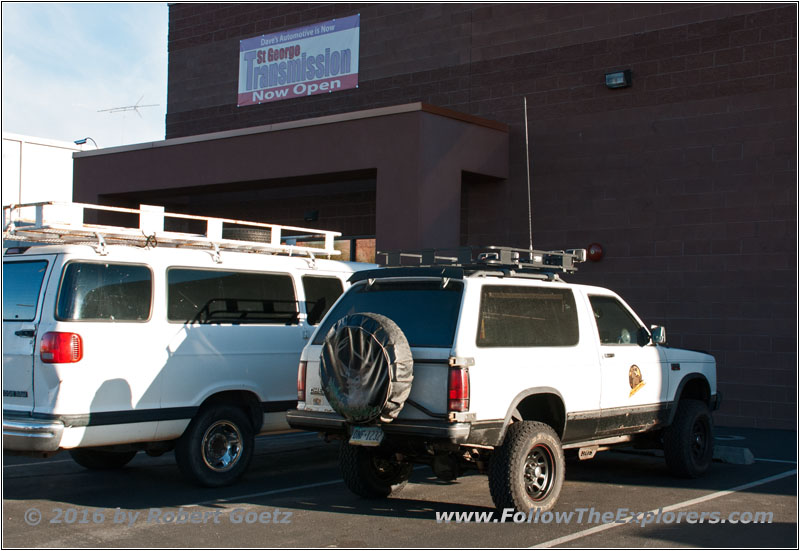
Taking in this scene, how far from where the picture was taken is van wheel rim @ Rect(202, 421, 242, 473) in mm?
8352

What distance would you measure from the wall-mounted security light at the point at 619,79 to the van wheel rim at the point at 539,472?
29.9 feet

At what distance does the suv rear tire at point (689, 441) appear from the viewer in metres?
8.84

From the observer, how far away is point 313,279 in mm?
9656

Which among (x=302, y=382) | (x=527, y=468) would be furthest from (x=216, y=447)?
(x=527, y=468)

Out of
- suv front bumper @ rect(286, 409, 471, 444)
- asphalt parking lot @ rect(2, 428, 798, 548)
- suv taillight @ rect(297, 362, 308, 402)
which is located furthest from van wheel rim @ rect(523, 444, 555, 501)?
suv taillight @ rect(297, 362, 308, 402)

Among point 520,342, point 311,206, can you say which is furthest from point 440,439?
point 311,206

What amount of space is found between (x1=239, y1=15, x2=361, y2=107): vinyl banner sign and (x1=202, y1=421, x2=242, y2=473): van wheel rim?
1098cm

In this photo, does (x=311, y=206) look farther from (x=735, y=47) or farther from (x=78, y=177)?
(x=735, y=47)

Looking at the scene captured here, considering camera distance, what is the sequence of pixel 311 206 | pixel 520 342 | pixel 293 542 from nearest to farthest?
pixel 293 542
pixel 520 342
pixel 311 206

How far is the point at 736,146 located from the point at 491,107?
14.7 ft

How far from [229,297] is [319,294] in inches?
47.2

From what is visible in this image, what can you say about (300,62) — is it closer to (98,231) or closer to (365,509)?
(98,231)

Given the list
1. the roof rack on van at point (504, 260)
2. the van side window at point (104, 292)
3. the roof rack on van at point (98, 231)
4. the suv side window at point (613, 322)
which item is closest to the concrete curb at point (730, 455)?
the suv side window at point (613, 322)

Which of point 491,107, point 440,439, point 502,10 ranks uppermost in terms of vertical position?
point 502,10
